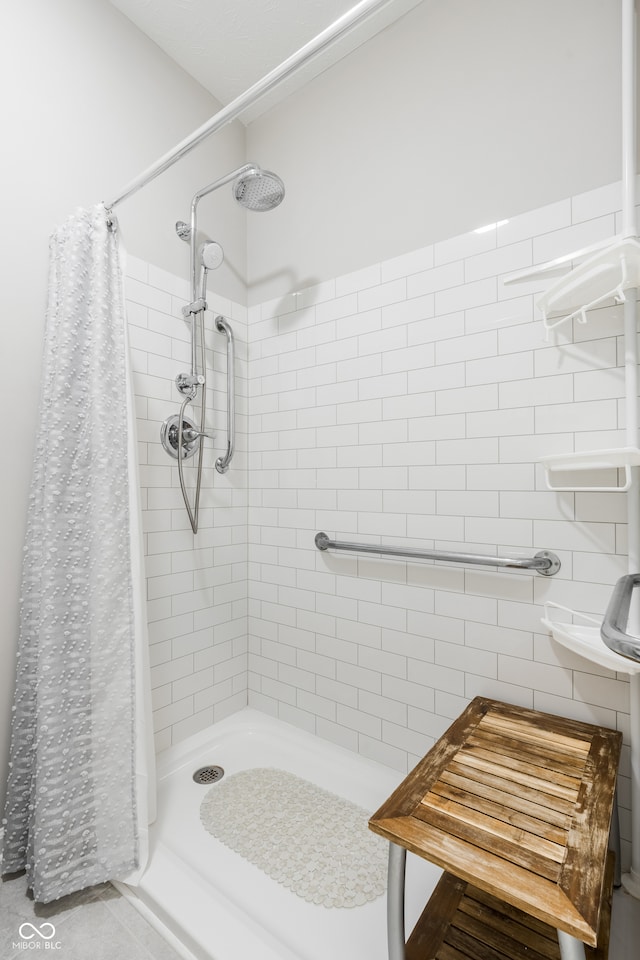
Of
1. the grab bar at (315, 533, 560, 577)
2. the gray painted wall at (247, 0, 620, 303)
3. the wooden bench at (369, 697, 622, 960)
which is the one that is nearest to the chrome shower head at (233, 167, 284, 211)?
the gray painted wall at (247, 0, 620, 303)

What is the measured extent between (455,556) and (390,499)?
0.32 m

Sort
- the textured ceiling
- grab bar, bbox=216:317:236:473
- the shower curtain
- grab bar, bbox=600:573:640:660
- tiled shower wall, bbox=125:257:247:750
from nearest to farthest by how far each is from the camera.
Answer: grab bar, bbox=600:573:640:660 < the shower curtain < the textured ceiling < tiled shower wall, bbox=125:257:247:750 < grab bar, bbox=216:317:236:473

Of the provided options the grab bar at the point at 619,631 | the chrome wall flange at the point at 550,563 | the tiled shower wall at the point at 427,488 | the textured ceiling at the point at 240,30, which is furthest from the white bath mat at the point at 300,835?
the textured ceiling at the point at 240,30

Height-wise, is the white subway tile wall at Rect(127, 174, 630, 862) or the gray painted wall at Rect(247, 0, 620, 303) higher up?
the gray painted wall at Rect(247, 0, 620, 303)

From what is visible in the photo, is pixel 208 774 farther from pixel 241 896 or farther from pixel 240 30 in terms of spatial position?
pixel 240 30

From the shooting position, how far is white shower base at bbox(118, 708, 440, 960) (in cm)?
105

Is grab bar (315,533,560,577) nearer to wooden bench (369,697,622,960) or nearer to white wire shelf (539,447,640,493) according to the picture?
white wire shelf (539,447,640,493)

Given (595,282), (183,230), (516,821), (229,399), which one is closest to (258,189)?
(183,230)

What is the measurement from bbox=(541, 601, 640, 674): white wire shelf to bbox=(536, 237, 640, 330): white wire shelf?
2.56 ft

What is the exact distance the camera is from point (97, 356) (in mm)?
1280

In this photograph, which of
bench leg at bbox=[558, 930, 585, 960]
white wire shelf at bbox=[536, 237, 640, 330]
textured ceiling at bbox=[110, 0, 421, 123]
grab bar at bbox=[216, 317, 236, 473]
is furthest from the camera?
grab bar at bbox=[216, 317, 236, 473]

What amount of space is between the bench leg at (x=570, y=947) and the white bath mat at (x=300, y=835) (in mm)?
661

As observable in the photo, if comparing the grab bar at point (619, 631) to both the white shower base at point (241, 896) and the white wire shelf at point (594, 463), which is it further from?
the white shower base at point (241, 896)

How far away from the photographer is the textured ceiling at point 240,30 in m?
1.57
